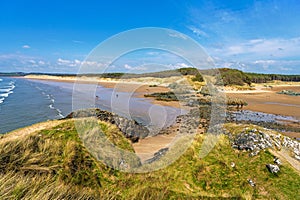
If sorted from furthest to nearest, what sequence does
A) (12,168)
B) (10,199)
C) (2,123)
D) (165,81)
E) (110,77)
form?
(110,77) → (165,81) → (2,123) → (12,168) → (10,199)

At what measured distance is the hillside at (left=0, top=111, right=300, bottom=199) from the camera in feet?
11.4

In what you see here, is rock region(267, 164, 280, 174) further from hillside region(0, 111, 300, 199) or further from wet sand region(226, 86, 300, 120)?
wet sand region(226, 86, 300, 120)

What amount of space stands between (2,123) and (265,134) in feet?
61.7

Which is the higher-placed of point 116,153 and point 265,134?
point 265,134

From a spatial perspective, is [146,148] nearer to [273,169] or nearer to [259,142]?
[259,142]

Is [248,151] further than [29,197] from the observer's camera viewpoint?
Yes

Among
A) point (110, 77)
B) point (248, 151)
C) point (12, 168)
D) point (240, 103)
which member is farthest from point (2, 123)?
point (110, 77)

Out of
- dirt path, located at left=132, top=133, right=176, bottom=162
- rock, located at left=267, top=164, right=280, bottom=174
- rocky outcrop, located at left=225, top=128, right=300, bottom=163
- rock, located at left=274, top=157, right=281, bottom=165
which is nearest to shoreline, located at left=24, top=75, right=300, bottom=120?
dirt path, located at left=132, top=133, right=176, bottom=162

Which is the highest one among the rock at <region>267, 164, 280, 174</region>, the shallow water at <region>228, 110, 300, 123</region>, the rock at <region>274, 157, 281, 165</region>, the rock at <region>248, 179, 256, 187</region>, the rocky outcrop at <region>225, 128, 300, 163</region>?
the rocky outcrop at <region>225, 128, 300, 163</region>

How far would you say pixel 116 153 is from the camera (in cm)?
460

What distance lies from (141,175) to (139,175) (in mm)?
A: 38

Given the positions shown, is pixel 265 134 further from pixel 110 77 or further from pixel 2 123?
pixel 110 77

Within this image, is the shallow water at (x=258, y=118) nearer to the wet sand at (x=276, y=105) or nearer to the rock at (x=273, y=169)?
the wet sand at (x=276, y=105)

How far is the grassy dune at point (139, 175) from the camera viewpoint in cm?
348
